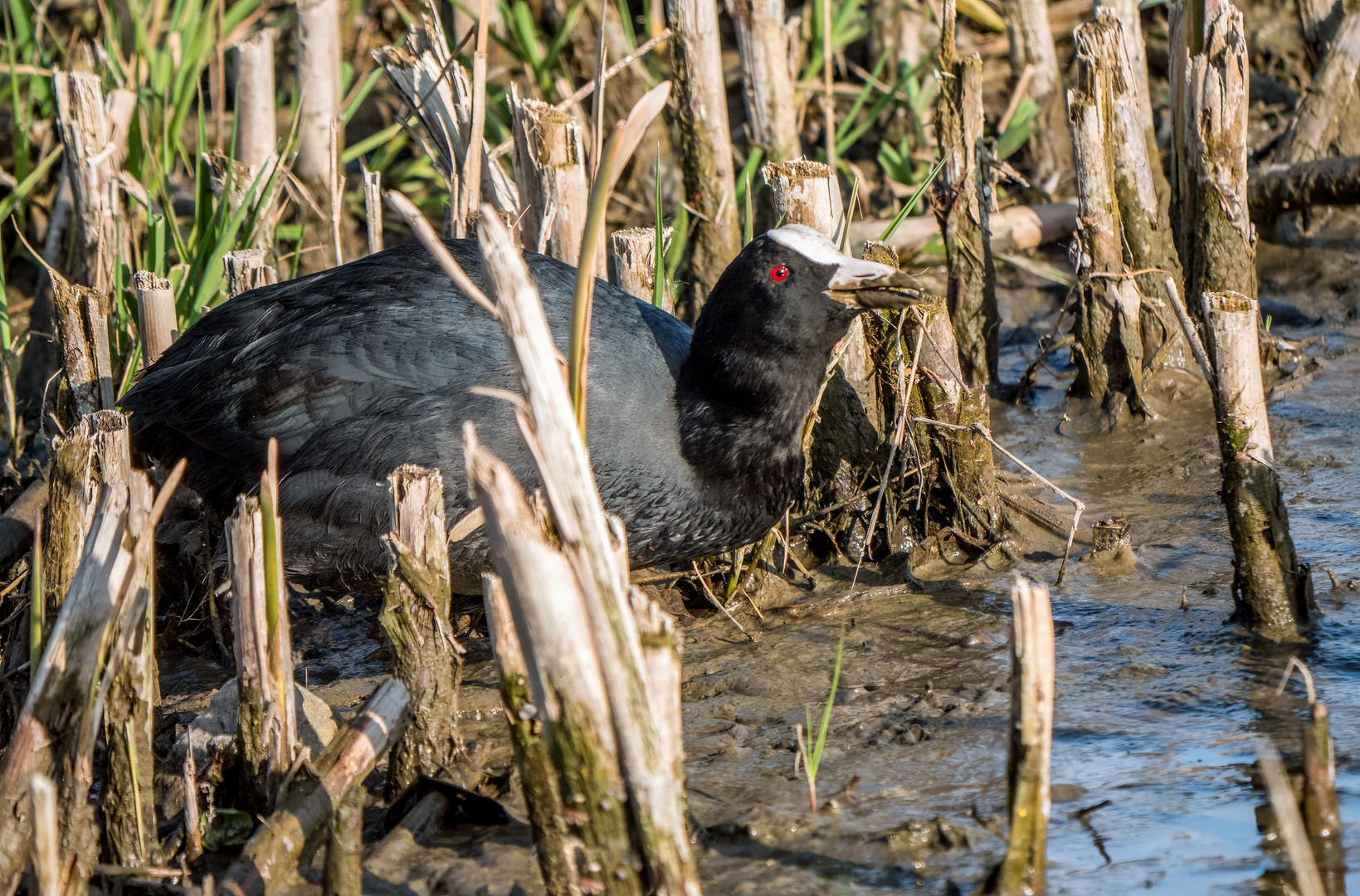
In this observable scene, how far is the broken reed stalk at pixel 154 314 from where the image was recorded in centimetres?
431

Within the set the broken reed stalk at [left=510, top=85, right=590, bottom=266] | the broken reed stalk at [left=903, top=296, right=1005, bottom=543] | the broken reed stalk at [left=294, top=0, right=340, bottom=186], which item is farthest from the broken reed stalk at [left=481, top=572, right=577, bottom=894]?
the broken reed stalk at [left=294, top=0, right=340, bottom=186]

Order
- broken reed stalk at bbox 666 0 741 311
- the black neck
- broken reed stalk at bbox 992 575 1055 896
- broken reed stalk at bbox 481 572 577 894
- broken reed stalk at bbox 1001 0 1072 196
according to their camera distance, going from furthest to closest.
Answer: broken reed stalk at bbox 1001 0 1072 196
broken reed stalk at bbox 666 0 741 311
the black neck
broken reed stalk at bbox 481 572 577 894
broken reed stalk at bbox 992 575 1055 896

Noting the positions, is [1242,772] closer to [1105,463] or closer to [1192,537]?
[1192,537]

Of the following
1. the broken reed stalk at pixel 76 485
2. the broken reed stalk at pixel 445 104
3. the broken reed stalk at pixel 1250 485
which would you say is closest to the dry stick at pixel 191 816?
the broken reed stalk at pixel 76 485

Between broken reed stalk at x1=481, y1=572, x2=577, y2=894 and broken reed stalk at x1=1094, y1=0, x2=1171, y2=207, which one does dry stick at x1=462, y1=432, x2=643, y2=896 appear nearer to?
broken reed stalk at x1=481, y1=572, x2=577, y2=894

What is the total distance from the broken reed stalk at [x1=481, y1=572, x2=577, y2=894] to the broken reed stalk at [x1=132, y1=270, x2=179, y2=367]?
229 cm

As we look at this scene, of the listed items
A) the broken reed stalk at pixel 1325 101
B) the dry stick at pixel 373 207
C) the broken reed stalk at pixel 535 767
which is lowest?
the broken reed stalk at pixel 535 767

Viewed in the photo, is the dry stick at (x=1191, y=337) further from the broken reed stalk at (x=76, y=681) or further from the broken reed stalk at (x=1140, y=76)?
the broken reed stalk at (x=76, y=681)

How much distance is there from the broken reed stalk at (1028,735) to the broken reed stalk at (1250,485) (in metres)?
1.18

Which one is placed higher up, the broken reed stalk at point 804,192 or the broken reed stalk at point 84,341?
the broken reed stalk at point 804,192

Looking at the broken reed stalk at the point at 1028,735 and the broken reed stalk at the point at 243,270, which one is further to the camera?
the broken reed stalk at the point at 243,270

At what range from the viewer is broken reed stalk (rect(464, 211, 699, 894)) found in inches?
85.8

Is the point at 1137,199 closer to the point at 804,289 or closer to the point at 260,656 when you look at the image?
the point at 804,289

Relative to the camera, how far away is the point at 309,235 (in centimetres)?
635
